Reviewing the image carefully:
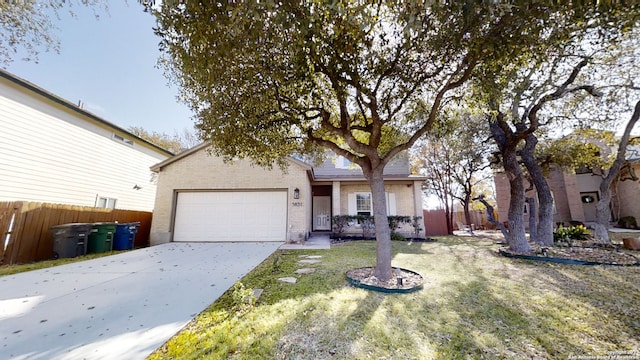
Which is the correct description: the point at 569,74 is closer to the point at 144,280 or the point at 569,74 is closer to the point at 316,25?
the point at 316,25

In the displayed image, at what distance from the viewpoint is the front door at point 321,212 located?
617 inches

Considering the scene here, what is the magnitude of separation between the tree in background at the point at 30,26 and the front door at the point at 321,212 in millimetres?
12847

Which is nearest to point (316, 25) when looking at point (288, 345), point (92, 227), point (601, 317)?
point (288, 345)

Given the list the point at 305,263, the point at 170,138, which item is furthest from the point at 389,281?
the point at 170,138

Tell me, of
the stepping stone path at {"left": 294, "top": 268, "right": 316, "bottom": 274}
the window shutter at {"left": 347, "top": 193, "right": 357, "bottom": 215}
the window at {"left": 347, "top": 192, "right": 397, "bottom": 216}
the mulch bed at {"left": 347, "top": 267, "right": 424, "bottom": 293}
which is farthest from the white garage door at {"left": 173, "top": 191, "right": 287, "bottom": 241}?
the mulch bed at {"left": 347, "top": 267, "right": 424, "bottom": 293}

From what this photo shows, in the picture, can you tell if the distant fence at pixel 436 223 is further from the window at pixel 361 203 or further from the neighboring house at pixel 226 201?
the neighboring house at pixel 226 201

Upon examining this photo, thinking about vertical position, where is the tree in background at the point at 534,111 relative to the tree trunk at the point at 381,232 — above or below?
above

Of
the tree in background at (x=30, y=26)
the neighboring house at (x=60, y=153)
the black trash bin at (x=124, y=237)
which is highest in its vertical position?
the tree in background at (x=30, y=26)

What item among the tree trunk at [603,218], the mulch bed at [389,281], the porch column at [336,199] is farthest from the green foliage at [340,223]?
the tree trunk at [603,218]

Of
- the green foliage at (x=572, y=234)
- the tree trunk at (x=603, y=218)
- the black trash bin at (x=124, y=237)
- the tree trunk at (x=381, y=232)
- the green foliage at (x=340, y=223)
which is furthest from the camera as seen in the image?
the green foliage at (x=340, y=223)

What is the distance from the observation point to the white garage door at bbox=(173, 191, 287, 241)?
430 inches

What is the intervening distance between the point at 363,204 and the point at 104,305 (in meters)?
11.5

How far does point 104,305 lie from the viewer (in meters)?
3.63

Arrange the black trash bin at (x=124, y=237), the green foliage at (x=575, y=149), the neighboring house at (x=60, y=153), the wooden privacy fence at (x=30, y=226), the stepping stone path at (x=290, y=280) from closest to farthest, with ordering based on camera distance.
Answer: the stepping stone path at (x=290, y=280) → the wooden privacy fence at (x=30, y=226) → the neighboring house at (x=60, y=153) → the black trash bin at (x=124, y=237) → the green foliage at (x=575, y=149)
